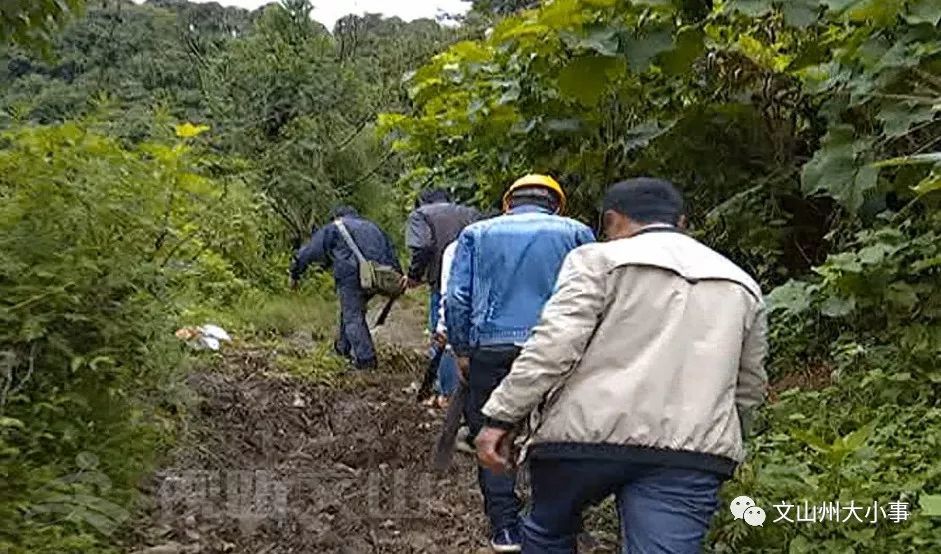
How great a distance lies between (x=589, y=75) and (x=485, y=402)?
1532mm

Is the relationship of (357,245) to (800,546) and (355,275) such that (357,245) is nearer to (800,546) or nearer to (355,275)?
(355,275)

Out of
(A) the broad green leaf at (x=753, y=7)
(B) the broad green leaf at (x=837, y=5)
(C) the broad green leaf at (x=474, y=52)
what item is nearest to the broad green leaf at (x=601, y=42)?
(A) the broad green leaf at (x=753, y=7)

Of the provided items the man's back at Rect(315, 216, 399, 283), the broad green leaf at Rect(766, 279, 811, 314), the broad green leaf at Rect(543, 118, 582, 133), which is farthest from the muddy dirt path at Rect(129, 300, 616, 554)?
the broad green leaf at Rect(543, 118, 582, 133)

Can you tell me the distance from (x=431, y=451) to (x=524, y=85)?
100 inches

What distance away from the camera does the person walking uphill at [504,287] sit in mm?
5199

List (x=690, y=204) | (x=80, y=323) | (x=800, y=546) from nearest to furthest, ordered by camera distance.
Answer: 1. (x=800, y=546)
2. (x=80, y=323)
3. (x=690, y=204)

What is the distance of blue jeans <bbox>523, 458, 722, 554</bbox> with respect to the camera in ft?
→ 11.6

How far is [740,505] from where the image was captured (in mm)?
4633

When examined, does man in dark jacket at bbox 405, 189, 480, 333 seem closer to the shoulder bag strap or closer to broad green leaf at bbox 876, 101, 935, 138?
the shoulder bag strap

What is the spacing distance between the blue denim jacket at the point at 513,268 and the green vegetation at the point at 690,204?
0.66 metres

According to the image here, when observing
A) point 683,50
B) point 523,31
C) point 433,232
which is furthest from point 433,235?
point 683,50

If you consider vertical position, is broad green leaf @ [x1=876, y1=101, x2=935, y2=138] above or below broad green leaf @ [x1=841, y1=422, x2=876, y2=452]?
above

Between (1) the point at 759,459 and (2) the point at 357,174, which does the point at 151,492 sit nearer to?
(1) the point at 759,459

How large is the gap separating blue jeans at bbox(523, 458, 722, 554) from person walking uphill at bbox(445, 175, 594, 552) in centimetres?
154
